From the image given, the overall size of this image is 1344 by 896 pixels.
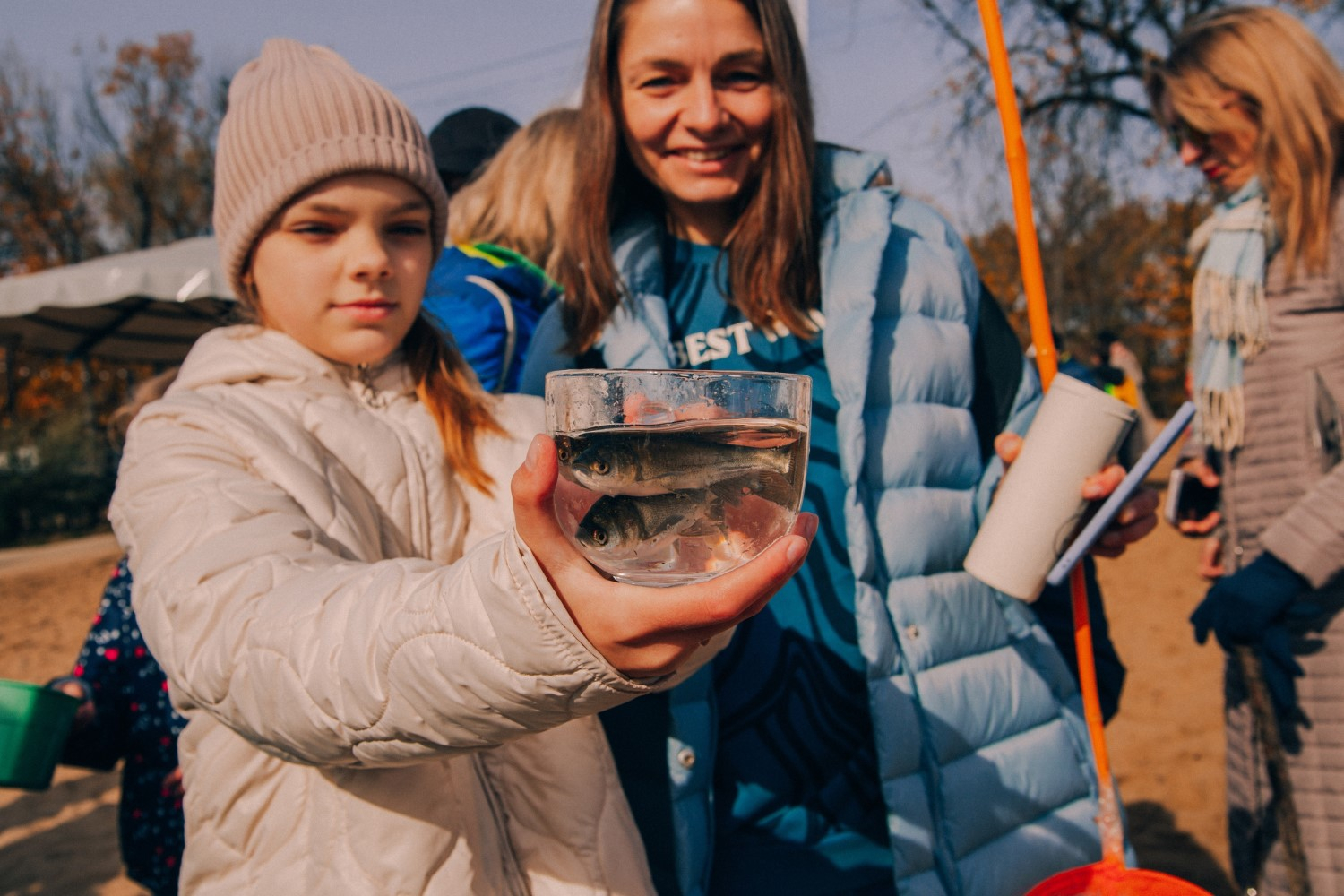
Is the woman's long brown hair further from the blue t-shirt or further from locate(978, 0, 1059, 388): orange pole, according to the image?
locate(978, 0, 1059, 388): orange pole

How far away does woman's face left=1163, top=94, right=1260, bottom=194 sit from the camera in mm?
2717

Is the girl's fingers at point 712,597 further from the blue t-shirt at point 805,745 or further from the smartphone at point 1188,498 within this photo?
the smartphone at point 1188,498

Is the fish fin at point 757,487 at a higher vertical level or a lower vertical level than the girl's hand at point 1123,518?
higher

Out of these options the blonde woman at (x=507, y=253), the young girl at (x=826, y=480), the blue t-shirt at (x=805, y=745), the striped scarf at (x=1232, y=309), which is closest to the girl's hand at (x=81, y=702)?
the blonde woman at (x=507, y=253)

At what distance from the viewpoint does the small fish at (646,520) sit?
0.81 meters

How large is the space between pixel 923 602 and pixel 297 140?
4.47 feet

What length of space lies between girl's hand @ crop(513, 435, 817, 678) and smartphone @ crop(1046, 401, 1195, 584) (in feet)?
2.92

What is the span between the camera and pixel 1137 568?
966 centimetres

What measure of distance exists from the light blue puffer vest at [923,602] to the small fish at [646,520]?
82 cm

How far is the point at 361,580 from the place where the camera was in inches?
37.7

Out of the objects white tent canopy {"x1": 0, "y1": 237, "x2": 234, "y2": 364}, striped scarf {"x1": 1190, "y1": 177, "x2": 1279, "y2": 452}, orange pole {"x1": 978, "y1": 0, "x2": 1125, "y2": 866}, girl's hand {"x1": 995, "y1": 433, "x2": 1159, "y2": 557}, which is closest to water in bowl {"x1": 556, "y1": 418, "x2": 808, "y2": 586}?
orange pole {"x1": 978, "y1": 0, "x2": 1125, "y2": 866}

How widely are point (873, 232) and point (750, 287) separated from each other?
28 centimetres

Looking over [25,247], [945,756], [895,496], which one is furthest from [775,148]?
[25,247]

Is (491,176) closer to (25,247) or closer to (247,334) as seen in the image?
(247,334)
